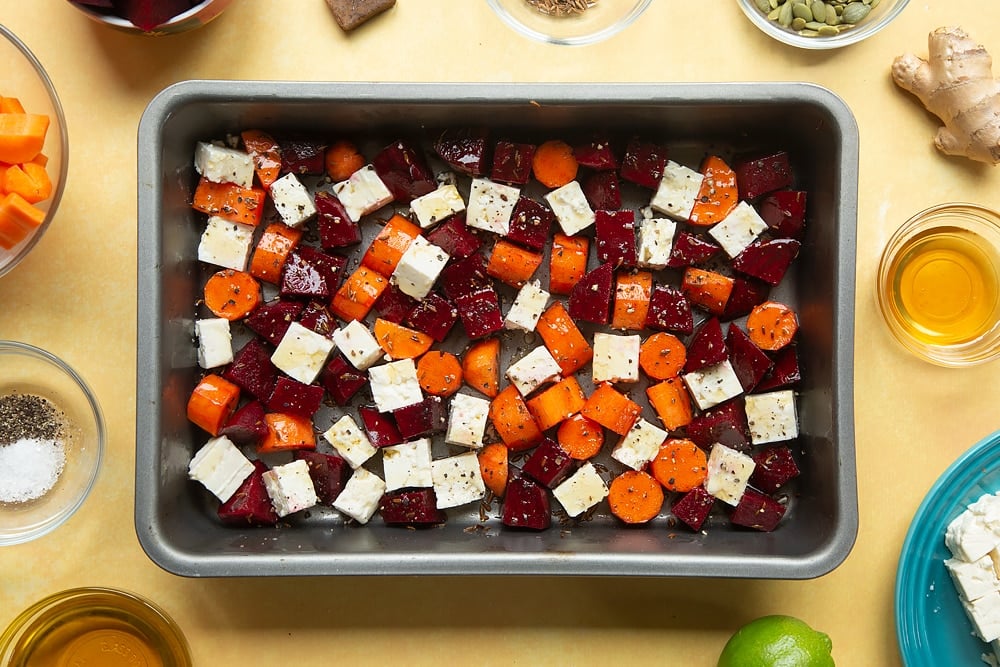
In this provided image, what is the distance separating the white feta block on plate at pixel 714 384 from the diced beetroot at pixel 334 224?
3.05ft

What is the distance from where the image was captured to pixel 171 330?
2.04m

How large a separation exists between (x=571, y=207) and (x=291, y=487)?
991mm

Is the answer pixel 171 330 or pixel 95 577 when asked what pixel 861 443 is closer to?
pixel 171 330

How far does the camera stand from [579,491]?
213 cm

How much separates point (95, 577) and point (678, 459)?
1.52 m

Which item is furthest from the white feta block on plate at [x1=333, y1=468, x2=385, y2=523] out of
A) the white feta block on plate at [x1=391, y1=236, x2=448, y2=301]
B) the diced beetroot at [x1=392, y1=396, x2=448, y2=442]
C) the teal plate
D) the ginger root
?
the ginger root

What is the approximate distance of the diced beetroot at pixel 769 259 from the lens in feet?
7.00

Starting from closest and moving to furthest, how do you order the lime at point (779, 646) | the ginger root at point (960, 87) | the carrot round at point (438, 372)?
the lime at point (779, 646), the ginger root at point (960, 87), the carrot round at point (438, 372)

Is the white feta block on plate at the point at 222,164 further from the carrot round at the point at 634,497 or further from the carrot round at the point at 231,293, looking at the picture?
the carrot round at the point at 634,497

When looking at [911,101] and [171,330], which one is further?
[911,101]

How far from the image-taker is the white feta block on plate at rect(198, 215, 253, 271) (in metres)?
2.13

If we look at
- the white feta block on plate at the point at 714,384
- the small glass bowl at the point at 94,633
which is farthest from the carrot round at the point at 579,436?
the small glass bowl at the point at 94,633

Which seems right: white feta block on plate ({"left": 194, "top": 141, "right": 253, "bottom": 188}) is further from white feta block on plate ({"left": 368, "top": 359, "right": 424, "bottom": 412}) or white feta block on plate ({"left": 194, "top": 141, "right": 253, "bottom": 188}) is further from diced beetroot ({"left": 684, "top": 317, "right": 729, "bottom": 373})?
diced beetroot ({"left": 684, "top": 317, "right": 729, "bottom": 373})

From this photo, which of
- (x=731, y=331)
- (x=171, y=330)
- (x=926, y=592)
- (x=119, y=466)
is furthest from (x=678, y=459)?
(x=119, y=466)
